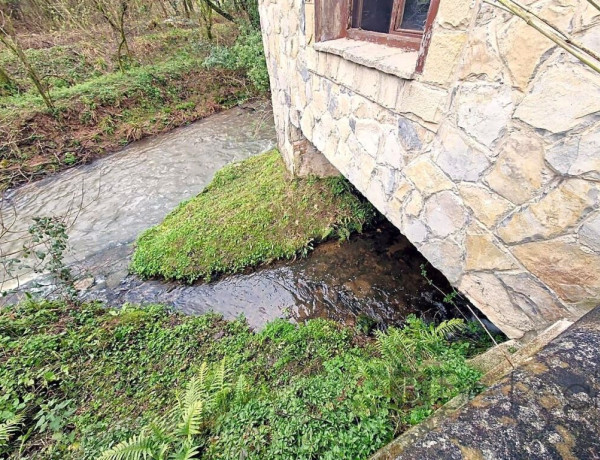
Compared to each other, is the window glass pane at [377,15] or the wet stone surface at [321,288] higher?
the window glass pane at [377,15]

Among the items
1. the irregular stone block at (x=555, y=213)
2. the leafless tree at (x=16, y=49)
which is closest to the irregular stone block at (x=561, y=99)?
the irregular stone block at (x=555, y=213)

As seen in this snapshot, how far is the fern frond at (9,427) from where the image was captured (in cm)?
214

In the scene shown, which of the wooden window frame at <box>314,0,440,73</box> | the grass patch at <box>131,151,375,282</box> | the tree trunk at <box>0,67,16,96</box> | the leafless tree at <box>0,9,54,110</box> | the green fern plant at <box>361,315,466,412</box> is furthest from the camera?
the tree trunk at <box>0,67,16,96</box>

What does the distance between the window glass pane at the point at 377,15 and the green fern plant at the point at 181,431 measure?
277cm

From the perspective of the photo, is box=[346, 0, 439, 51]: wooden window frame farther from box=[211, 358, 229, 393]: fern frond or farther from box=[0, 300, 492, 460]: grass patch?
box=[211, 358, 229, 393]: fern frond

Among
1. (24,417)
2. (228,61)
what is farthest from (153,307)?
(228,61)

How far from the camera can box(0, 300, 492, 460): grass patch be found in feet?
5.11

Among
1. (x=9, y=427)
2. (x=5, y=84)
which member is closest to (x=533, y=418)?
(x=9, y=427)

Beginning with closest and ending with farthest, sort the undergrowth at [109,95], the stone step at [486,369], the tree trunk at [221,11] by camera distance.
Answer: the stone step at [486,369] < the undergrowth at [109,95] < the tree trunk at [221,11]

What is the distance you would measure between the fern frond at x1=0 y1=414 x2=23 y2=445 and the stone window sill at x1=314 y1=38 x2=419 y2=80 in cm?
351

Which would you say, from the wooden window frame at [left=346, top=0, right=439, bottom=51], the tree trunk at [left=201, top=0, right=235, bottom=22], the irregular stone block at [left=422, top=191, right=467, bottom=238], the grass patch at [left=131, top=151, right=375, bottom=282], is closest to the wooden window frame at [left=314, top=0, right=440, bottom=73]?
the wooden window frame at [left=346, top=0, right=439, bottom=51]

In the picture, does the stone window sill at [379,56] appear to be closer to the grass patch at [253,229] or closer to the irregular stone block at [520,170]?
the irregular stone block at [520,170]

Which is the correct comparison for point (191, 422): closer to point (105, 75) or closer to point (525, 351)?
point (525, 351)

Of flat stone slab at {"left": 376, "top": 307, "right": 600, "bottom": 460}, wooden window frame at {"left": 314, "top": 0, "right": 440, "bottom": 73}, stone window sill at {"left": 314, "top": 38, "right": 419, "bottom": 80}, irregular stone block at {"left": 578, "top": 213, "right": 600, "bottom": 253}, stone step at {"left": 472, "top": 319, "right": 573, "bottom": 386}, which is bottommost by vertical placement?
stone step at {"left": 472, "top": 319, "right": 573, "bottom": 386}
